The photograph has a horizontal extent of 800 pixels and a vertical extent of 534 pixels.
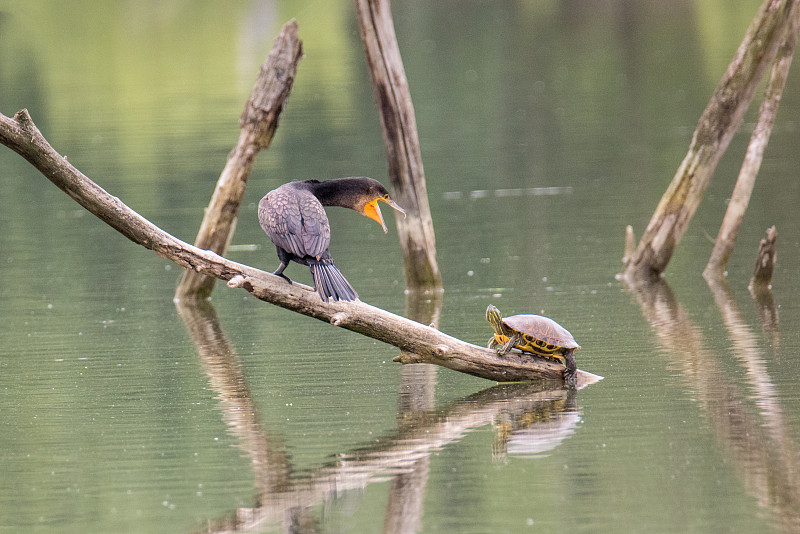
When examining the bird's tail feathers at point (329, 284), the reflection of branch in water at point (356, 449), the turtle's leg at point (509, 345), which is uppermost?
the bird's tail feathers at point (329, 284)

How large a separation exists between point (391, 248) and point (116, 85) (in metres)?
29.4

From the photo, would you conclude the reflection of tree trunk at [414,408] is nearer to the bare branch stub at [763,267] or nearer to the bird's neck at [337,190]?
→ the bird's neck at [337,190]

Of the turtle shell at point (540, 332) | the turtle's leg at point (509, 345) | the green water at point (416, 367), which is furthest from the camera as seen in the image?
the turtle's leg at point (509, 345)

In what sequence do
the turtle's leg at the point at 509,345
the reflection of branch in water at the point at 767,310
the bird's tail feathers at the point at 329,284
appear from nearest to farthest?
the bird's tail feathers at the point at 329,284 → the turtle's leg at the point at 509,345 → the reflection of branch in water at the point at 767,310

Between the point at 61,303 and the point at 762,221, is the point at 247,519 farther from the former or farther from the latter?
the point at 762,221

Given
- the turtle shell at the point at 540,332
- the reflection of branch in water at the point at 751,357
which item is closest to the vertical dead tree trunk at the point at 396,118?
the reflection of branch in water at the point at 751,357

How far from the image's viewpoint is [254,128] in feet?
42.6

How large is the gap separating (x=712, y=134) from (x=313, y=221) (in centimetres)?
611

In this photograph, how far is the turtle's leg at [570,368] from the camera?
9.02 m

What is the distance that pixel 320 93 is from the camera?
38.9 m

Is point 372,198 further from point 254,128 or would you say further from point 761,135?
point 761,135

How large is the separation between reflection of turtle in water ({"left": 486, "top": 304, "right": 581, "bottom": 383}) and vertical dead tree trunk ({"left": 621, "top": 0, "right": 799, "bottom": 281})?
4.58 m

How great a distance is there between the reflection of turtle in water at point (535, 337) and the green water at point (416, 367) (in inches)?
12.3

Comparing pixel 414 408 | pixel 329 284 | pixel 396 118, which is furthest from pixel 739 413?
pixel 396 118
